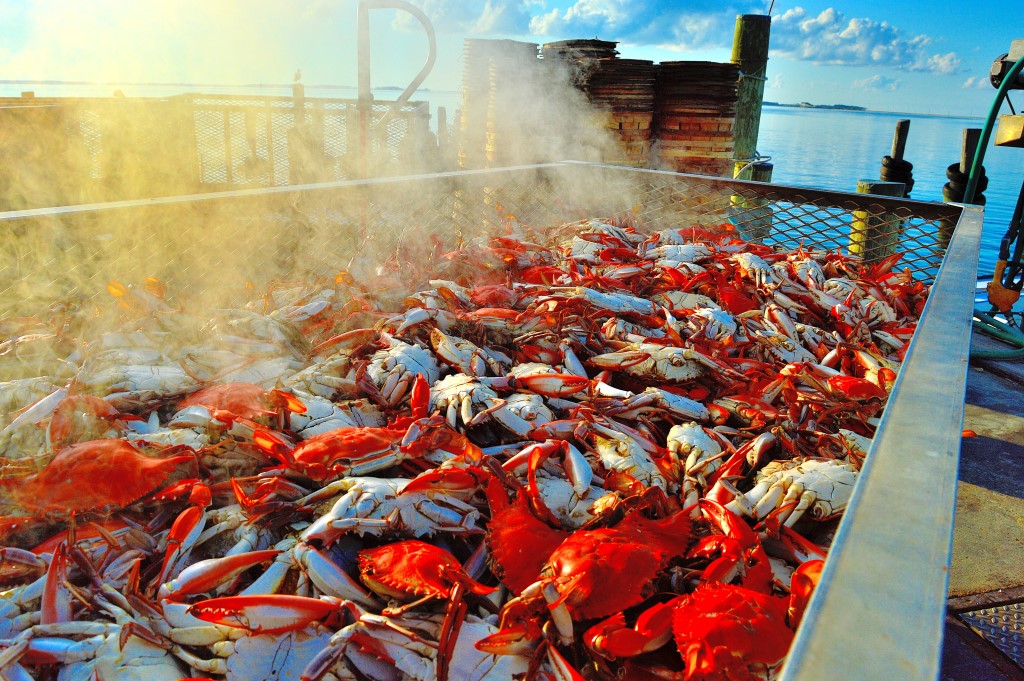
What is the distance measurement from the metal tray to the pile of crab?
9.8 inches

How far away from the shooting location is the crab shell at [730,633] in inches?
51.4

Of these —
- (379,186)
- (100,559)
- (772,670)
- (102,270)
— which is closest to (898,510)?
(772,670)

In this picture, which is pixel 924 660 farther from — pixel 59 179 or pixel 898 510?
pixel 59 179

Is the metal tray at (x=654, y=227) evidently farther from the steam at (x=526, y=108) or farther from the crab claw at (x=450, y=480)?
the steam at (x=526, y=108)

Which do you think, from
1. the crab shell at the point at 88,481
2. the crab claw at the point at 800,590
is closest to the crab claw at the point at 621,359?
the crab claw at the point at 800,590

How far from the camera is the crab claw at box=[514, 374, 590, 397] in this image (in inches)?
98.5

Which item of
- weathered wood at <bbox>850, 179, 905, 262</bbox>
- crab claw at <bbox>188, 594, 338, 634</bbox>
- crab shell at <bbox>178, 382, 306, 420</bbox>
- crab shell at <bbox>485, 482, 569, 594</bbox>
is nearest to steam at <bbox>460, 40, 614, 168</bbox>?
weathered wood at <bbox>850, 179, 905, 262</bbox>

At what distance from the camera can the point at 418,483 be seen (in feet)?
5.74

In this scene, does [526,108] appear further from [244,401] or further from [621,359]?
[244,401]

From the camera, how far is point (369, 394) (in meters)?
2.48

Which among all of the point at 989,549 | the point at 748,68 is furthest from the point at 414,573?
the point at 748,68

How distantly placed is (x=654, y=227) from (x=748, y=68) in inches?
193

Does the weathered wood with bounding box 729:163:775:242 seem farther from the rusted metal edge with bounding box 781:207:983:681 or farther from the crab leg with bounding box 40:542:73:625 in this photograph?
the crab leg with bounding box 40:542:73:625

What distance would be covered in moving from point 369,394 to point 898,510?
196cm
